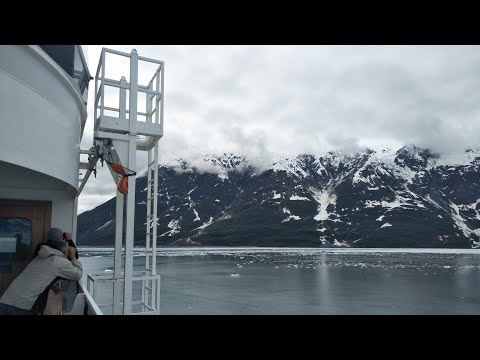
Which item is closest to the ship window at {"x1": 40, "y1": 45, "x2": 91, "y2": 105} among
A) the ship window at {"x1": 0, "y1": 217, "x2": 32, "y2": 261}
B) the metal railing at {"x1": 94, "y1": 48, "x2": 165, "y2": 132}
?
the metal railing at {"x1": 94, "y1": 48, "x2": 165, "y2": 132}

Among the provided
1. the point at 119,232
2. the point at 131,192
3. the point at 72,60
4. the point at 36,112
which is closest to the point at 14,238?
the point at 119,232

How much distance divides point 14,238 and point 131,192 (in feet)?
7.21

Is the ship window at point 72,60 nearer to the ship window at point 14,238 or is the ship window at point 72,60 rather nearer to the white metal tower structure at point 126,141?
the white metal tower structure at point 126,141

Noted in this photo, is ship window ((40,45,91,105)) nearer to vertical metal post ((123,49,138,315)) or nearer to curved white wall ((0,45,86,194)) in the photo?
curved white wall ((0,45,86,194))

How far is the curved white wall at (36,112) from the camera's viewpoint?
335 cm

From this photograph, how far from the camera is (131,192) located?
5172 mm

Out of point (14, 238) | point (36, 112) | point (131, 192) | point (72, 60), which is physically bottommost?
point (14, 238)

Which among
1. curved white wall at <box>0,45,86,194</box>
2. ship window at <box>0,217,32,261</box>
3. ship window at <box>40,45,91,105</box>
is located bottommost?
ship window at <box>0,217,32,261</box>

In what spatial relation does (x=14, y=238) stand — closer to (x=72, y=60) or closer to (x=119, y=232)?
(x=119, y=232)

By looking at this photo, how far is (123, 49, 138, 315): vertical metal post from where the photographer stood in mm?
5004

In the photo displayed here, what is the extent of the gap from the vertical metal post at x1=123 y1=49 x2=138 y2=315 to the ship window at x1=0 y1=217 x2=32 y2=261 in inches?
77.6
